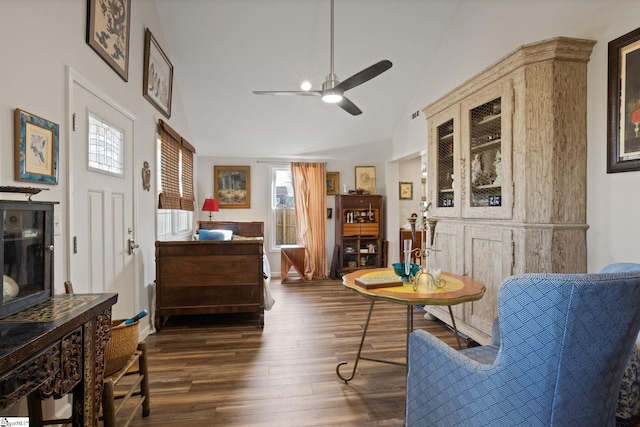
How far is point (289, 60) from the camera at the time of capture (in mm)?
3961

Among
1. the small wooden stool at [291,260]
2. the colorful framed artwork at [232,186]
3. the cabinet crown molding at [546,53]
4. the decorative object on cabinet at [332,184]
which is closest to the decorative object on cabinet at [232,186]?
the colorful framed artwork at [232,186]

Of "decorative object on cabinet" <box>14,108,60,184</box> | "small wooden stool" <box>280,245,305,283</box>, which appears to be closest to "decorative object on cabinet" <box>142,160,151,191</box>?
"decorative object on cabinet" <box>14,108,60,184</box>

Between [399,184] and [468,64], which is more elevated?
[468,64]

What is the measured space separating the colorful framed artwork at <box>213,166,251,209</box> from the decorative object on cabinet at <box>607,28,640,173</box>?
16.6ft

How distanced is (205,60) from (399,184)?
151 inches

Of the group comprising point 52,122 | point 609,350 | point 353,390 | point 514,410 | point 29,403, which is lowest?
point 353,390

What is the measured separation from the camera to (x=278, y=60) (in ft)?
13.0

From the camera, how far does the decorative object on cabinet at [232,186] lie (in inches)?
228

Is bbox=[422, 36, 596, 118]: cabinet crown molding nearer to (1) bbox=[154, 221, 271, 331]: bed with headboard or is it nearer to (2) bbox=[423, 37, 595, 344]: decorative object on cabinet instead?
(2) bbox=[423, 37, 595, 344]: decorative object on cabinet

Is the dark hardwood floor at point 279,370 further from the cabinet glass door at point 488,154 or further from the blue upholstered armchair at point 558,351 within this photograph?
the cabinet glass door at point 488,154

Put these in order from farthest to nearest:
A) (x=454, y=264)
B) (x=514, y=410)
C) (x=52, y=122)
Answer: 1. (x=454, y=264)
2. (x=52, y=122)
3. (x=514, y=410)

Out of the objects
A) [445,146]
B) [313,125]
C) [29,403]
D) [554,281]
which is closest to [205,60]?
[313,125]

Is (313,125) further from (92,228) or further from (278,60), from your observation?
(92,228)

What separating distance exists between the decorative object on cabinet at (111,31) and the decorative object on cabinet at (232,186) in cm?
322
